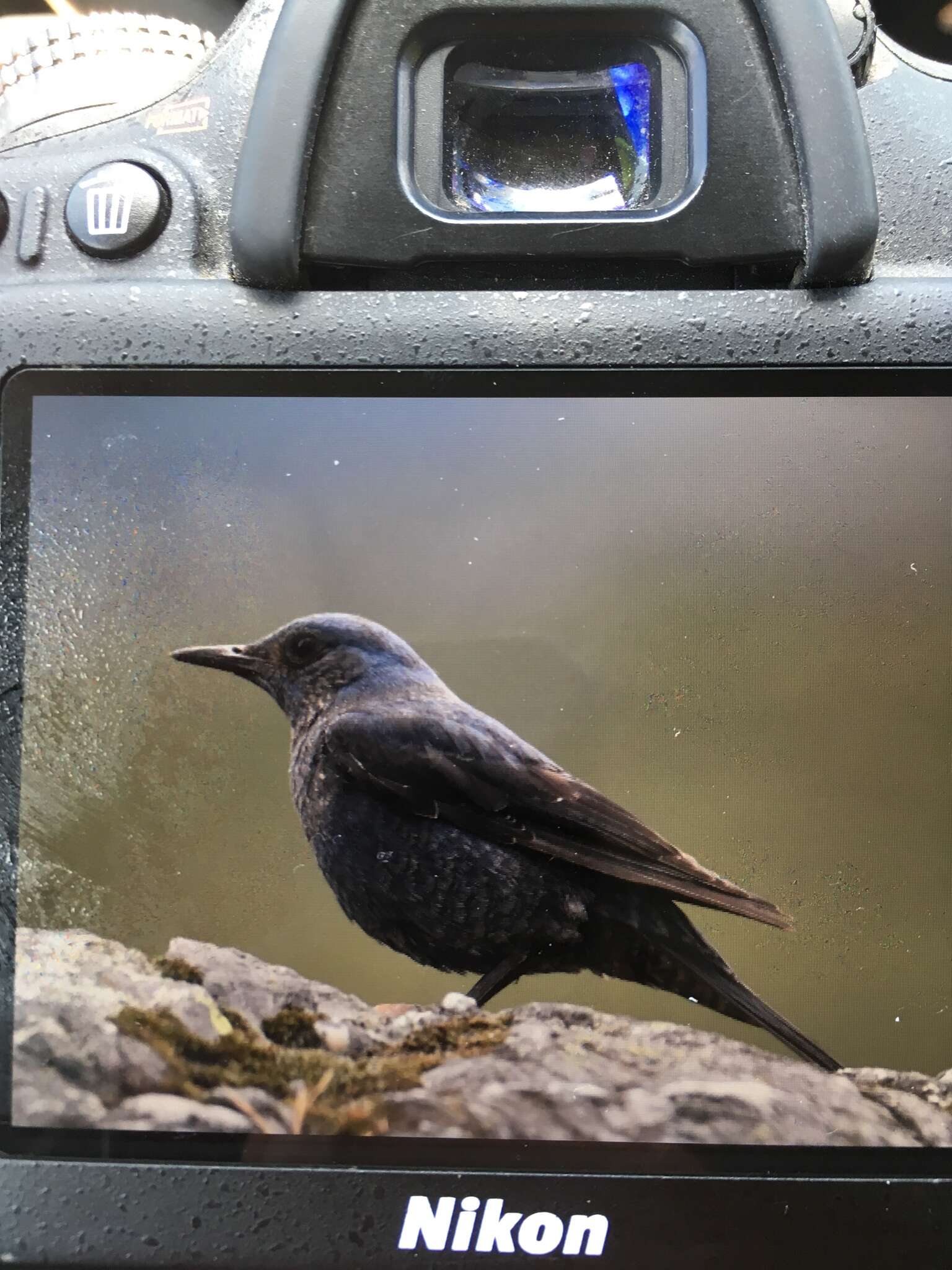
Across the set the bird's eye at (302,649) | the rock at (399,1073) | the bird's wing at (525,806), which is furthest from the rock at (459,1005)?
the bird's eye at (302,649)

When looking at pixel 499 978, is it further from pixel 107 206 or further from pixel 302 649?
pixel 107 206

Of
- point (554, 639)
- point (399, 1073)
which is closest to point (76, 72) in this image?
point (554, 639)

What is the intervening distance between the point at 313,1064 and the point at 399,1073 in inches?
2.3

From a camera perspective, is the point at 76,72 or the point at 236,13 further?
the point at 236,13

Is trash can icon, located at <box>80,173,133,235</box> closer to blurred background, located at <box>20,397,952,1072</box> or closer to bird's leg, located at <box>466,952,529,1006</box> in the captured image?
blurred background, located at <box>20,397,952,1072</box>

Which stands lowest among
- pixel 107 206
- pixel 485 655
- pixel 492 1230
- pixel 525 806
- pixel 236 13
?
pixel 492 1230

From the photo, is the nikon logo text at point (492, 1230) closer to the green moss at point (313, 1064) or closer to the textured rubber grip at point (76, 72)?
the green moss at point (313, 1064)

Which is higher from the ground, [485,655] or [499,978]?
[485,655]

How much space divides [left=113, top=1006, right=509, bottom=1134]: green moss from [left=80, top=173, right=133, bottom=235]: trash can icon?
1.87 feet

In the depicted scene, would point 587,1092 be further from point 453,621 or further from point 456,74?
point 456,74

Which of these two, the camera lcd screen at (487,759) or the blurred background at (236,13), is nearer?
the camera lcd screen at (487,759)

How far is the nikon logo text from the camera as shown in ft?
2.12

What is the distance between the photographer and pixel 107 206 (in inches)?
27.7

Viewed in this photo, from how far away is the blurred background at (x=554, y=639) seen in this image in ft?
2.20
